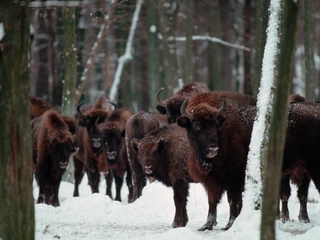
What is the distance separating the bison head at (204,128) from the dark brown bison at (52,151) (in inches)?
173

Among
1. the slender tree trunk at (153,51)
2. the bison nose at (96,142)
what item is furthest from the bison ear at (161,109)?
the slender tree trunk at (153,51)

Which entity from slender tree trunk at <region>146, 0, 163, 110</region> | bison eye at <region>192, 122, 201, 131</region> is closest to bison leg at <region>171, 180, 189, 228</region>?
bison eye at <region>192, 122, 201, 131</region>

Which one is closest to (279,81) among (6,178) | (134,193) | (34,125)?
(6,178)

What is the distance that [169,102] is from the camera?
14273mm

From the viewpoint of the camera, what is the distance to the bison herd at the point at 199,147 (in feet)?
32.3

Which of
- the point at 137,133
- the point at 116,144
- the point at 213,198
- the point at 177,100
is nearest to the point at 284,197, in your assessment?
the point at 213,198

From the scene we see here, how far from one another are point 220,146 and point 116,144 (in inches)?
217

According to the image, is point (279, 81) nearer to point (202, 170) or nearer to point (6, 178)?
point (6, 178)

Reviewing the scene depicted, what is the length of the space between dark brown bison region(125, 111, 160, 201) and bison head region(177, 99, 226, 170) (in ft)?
13.1

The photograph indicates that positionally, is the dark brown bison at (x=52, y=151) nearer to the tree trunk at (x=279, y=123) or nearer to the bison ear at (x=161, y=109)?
the bison ear at (x=161, y=109)

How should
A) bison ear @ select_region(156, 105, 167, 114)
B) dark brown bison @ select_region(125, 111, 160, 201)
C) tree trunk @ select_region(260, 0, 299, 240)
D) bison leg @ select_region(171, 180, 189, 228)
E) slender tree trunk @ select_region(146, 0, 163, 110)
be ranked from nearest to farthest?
tree trunk @ select_region(260, 0, 299, 240), bison leg @ select_region(171, 180, 189, 228), dark brown bison @ select_region(125, 111, 160, 201), bison ear @ select_region(156, 105, 167, 114), slender tree trunk @ select_region(146, 0, 163, 110)

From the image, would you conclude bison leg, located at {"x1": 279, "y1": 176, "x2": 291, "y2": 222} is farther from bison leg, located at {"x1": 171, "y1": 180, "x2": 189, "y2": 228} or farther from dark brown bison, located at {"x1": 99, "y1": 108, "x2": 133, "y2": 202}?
dark brown bison, located at {"x1": 99, "y1": 108, "x2": 133, "y2": 202}

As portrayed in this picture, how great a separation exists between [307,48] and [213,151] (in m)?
7.75

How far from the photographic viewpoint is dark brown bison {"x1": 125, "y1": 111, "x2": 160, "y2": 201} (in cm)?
1407
